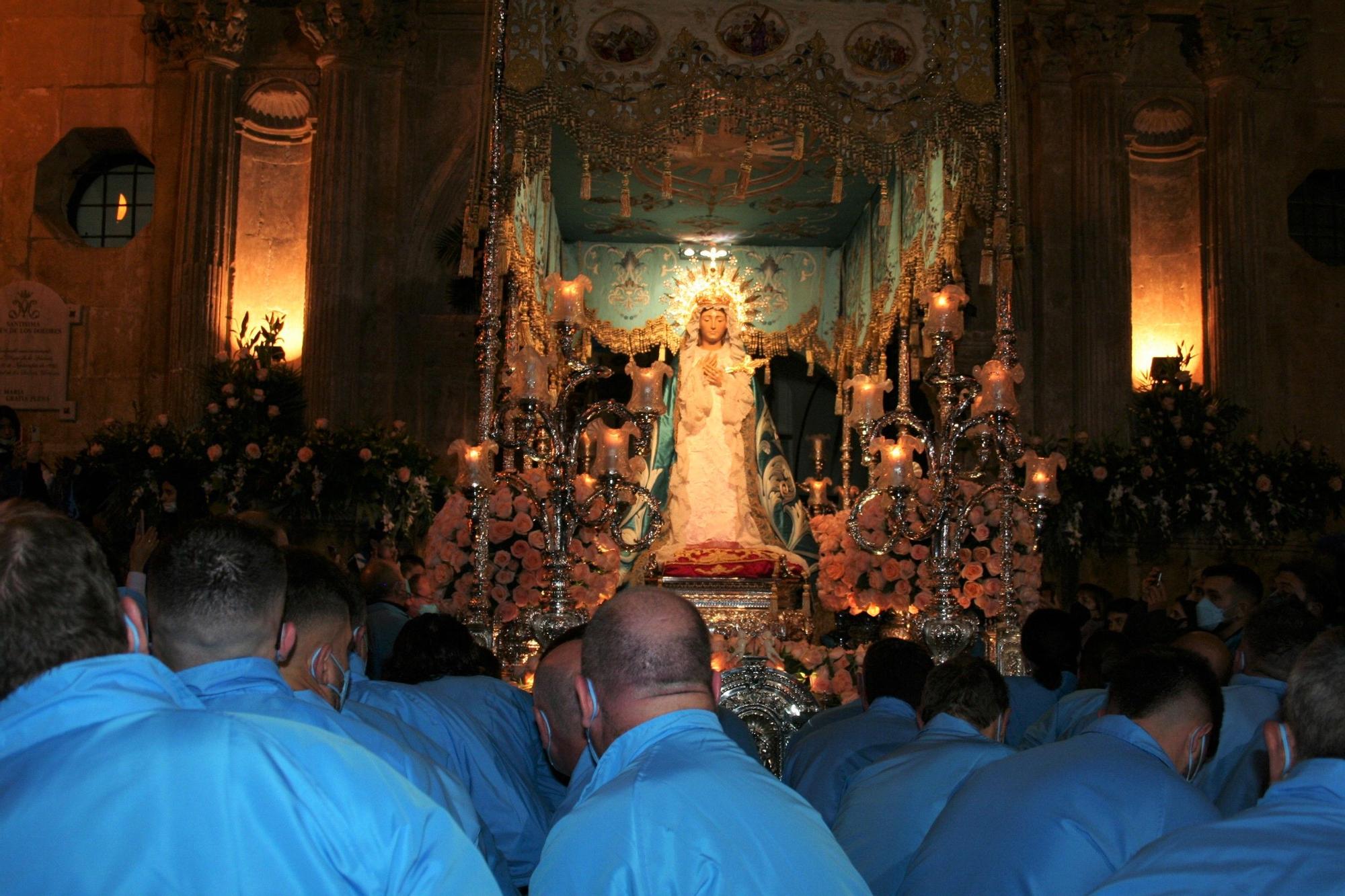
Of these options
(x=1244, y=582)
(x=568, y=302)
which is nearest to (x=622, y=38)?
(x=568, y=302)

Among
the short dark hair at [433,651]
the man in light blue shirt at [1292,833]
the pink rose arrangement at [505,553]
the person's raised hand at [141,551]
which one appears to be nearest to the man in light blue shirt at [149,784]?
the man in light blue shirt at [1292,833]

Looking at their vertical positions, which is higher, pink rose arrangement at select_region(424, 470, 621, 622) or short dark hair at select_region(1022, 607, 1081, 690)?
pink rose arrangement at select_region(424, 470, 621, 622)

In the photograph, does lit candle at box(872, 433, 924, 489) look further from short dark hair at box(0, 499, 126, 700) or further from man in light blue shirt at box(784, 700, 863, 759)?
short dark hair at box(0, 499, 126, 700)

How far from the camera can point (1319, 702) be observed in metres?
2.40

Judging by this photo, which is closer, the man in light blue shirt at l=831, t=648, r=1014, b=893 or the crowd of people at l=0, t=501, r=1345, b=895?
the crowd of people at l=0, t=501, r=1345, b=895

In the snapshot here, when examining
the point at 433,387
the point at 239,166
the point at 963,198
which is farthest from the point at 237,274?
the point at 963,198

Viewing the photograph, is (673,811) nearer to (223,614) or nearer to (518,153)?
(223,614)

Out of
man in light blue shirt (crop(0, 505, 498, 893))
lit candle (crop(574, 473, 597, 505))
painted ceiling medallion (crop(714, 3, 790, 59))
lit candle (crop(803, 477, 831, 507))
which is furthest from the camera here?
lit candle (crop(803, 477, 831, 507))

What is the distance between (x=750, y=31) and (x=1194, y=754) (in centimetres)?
715

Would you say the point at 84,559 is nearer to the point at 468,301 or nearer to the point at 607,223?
the point at 607,223

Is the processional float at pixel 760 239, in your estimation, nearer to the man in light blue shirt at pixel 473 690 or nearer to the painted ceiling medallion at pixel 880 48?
the painted ceiling medallion at pixel 880 48

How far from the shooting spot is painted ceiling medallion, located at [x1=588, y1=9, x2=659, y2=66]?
9891 millimetres

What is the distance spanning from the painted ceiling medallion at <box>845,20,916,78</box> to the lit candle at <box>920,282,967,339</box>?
230 cm

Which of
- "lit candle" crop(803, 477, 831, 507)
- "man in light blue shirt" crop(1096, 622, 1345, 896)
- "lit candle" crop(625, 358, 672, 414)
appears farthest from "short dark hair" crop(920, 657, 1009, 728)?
"lit candle" crop(803, 477, 831, 507)
